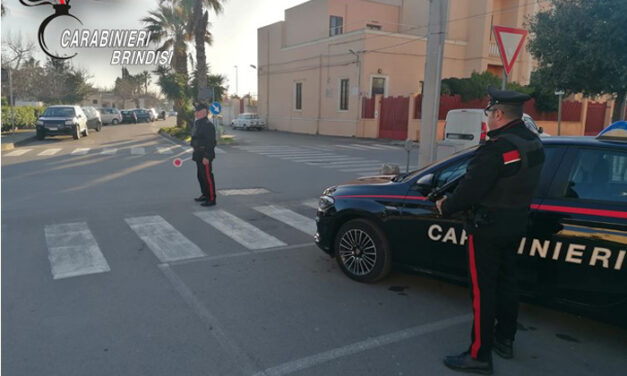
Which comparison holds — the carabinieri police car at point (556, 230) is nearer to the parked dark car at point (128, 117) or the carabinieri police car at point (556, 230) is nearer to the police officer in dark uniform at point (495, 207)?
the police officer in dark uniform at point (495, 207)

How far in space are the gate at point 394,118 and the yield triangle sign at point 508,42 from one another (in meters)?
21.1

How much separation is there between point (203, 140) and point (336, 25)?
2882 cm

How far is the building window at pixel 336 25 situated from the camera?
34.3m

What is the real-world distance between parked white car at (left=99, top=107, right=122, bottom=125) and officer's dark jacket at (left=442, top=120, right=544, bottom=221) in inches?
1826

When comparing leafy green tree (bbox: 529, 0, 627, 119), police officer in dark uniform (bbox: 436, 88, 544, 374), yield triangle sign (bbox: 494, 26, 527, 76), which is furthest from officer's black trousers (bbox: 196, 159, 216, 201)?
leafy green tree (bbox: 529, 0, 627, 119)

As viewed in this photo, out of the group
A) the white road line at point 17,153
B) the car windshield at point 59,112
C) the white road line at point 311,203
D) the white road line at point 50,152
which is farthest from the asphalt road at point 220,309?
the car windshield at point 59,112

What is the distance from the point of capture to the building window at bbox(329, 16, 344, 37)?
1351 inches

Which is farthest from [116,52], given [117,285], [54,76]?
[54,76]

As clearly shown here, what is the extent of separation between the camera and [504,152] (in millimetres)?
2949

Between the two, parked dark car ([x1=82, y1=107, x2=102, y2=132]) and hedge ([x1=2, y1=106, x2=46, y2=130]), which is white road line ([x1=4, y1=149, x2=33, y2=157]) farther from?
parked dark car ([x1=82, y1=107, x2=102, y2=132])

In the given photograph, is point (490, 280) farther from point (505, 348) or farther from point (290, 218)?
point (290, 218)

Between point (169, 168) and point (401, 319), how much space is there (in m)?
11.1

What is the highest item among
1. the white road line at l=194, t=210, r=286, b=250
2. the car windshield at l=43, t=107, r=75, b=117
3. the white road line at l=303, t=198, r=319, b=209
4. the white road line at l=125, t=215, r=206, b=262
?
the car windshield at l=43, t=107, r=75, b=117

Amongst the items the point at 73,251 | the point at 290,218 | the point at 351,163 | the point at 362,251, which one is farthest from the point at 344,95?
the point at 362,251
